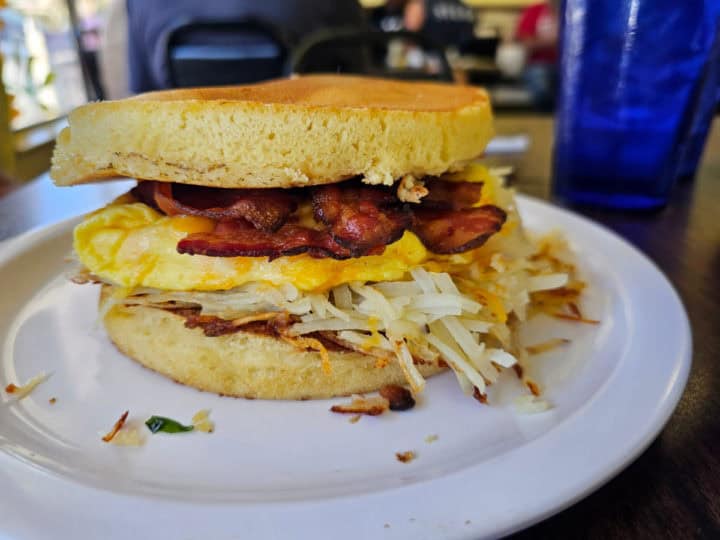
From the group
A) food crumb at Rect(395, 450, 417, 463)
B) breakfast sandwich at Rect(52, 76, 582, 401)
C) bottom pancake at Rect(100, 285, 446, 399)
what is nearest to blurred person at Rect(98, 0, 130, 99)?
breakfast sandwich at Rect(52, 76, 582, 401)

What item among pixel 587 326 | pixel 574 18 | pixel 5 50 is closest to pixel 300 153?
pixel 587 326

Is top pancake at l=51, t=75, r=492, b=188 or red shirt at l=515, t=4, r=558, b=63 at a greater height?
top pancake at l=51, t=75, r=492, b=188

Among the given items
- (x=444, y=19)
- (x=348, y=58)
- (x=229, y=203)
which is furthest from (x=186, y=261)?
(x=444, y=19)

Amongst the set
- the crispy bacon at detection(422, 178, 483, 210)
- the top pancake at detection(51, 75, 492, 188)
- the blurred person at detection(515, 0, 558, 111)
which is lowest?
the blurred person at detection(515, 0, 558, 111)

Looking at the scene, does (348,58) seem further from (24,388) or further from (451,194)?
(24,388)

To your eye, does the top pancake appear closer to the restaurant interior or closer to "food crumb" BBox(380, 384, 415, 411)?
the restaurant interior

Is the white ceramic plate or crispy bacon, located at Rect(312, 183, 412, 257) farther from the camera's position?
crispy bacon, located at Rect(312, 183, 412, 257)

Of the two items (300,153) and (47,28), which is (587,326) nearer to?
Result: (300,153)
